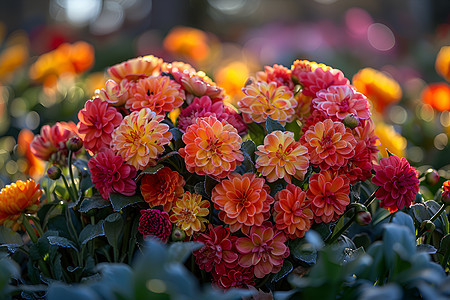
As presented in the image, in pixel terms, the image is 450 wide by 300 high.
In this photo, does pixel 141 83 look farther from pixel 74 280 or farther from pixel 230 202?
pixel 74 280

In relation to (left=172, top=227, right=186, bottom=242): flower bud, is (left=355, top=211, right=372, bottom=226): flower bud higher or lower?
higher

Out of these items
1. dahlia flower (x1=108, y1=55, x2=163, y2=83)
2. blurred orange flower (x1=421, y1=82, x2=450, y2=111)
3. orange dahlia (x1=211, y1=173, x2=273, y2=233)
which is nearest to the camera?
orange dahlia (x1=211, y1=173, x2=273, y2=233)

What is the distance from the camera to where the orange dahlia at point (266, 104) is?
1.09 m

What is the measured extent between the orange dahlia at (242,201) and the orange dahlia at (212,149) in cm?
3

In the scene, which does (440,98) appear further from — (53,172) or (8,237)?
(8,237)

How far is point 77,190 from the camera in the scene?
3.96ft

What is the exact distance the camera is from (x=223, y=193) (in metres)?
0.97

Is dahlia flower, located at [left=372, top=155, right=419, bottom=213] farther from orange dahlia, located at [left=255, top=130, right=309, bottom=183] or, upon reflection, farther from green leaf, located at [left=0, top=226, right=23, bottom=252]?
green leaf, located at [left=0, top=226, right=23, bottom=252]

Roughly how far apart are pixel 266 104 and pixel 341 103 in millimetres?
185

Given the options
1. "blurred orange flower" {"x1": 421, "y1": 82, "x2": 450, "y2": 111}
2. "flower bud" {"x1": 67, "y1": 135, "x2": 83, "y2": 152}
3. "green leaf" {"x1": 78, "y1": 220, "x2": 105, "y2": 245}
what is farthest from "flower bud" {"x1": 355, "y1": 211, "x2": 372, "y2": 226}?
"blurred orange flower" {"x1": 421, "y1": 82, "x2": 450, "y2": 111}

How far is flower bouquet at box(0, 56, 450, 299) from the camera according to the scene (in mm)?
960

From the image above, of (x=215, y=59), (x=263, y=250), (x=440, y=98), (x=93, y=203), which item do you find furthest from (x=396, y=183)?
(x=215, y=59)

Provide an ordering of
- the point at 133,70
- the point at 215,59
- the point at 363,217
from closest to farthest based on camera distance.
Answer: the point at 363,217 < the point at 133,70 < the point at 215,59

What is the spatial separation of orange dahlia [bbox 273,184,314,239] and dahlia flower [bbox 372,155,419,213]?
0.58 feet
